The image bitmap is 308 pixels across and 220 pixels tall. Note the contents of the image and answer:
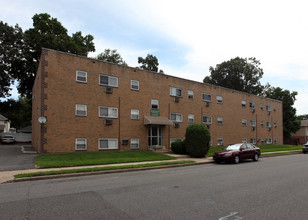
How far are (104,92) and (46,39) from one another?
1897 cm

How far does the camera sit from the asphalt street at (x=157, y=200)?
5.05 m

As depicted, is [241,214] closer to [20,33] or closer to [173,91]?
[173,91]

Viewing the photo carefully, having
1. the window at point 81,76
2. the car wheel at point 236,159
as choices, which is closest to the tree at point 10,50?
the window at point 81,76

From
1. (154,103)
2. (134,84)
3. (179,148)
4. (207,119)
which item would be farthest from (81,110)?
(207,119)

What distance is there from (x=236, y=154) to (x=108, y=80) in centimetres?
1167

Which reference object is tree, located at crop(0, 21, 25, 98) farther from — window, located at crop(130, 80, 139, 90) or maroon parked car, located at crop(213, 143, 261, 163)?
maroon parked car, located at crop(213, 143, 261, 163)

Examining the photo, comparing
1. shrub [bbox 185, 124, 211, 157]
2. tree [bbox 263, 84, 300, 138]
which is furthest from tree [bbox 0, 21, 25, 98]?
tree [bbox 263, 84, 300, 138]

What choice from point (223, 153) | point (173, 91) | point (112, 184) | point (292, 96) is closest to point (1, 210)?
point (112, 184)

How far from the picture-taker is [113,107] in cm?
2003

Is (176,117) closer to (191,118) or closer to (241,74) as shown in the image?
(191,118)

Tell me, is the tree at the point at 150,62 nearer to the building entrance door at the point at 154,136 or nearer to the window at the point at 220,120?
the window at the point at 220,120

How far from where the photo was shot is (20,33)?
3234cm

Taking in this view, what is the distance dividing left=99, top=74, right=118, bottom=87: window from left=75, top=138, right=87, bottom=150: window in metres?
4.87

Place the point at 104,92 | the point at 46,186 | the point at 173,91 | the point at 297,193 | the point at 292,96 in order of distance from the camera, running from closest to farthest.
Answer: the point at 297,193
the point at 46,186
the point at 104,92
the point at 173,91
the point at 292,96
